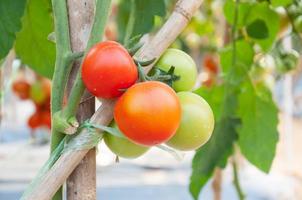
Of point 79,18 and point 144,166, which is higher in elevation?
point 79,18

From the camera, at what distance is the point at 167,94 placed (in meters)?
0.38

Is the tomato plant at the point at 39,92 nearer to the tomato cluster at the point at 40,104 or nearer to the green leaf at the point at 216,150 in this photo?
the tomato cluster at the point at 40,104

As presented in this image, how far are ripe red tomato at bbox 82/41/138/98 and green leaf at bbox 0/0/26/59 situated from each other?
18 centimetres

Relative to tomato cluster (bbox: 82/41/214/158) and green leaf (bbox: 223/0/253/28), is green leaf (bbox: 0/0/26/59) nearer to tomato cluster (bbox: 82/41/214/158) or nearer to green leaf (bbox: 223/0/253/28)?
tomato cluster (bbox: 82/41/214/158)

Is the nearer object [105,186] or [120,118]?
[120,118]

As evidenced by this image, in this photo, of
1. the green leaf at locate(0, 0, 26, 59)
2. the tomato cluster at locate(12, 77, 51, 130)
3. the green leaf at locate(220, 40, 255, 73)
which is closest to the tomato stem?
the green leaf at locate(0, 0, 26, 59)

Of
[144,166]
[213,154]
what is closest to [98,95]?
[213,154]

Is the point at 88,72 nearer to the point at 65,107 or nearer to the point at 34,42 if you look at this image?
the point at 65,107

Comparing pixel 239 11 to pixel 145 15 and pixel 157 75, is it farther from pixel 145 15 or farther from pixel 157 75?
pixel 157 75

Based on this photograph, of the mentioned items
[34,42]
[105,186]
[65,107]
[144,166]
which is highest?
[65,107]

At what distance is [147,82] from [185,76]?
0.08 m

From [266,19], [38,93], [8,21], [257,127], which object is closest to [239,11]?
[266,19]

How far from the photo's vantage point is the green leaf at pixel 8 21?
21.1 inches

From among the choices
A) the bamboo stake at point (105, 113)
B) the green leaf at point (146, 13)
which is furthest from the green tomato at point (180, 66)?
the green leaf at point (146, 13)
